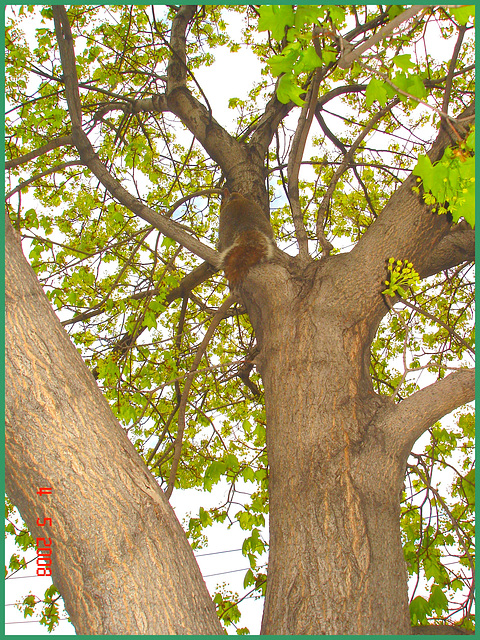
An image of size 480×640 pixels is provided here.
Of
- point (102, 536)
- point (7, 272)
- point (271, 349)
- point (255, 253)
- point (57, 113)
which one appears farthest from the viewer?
point (57, 113)

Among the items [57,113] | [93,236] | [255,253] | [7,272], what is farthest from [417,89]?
[93,236]

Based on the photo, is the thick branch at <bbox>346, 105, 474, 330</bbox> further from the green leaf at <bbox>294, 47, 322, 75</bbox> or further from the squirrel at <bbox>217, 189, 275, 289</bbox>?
the green leaf at <bbox>294, 47, 322, 75</bbox>

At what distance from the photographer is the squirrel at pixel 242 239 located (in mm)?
2479

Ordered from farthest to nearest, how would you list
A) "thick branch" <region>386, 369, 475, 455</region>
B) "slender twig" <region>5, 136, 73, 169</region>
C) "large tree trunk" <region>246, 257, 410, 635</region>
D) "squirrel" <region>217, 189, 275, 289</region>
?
"slender twig" <region>5, 136, 73, 169</region> < "squirrel" <region>217, 189, 275, 289</region> < "thick branch" <region>386, 369, 475, 455</region> < "large tree trunk" <region>246, 257, 410, 635</region>

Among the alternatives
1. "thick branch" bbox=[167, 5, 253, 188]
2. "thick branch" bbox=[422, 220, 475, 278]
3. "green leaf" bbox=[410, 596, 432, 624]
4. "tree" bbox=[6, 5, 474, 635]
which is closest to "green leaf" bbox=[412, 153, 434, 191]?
"tree" bbox=[6, 5, 474, 635]

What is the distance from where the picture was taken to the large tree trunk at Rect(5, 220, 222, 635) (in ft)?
3.96

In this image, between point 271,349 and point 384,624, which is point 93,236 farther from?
point 384,624

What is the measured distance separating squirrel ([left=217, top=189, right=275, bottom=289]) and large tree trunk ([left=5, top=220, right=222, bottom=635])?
1.31m

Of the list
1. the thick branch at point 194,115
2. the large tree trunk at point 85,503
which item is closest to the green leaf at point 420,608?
the large tree trunk at point 85,503

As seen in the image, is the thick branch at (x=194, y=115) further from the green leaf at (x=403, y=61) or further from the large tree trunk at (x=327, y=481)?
the green leaf at (x=403, y=61)

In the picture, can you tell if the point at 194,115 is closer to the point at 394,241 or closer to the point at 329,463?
the point at 394,241

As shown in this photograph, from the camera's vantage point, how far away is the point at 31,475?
1.23 metres

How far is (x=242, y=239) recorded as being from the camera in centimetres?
256

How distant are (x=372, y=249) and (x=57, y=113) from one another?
247 cm
